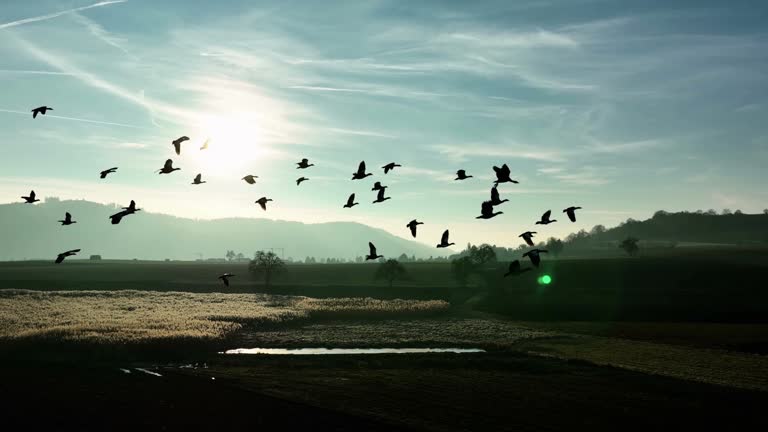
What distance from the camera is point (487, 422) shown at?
31.9 m

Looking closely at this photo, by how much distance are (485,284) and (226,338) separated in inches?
3165

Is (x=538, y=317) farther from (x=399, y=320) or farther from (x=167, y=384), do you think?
(x=167, y=384)

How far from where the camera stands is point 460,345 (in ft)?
206

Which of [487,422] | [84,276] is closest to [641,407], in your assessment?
[487,422]

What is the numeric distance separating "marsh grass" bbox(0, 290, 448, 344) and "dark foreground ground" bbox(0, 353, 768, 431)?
40.0ft

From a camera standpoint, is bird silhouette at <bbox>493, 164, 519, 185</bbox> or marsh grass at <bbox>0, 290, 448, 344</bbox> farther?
marsh grass at <bbox>0, 290, 448, 344</bbox>

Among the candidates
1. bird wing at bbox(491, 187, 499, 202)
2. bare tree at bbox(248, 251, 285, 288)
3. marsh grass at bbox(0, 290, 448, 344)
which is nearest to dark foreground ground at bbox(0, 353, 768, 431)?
marsh grass at bbox(0, 290, 448, 344)

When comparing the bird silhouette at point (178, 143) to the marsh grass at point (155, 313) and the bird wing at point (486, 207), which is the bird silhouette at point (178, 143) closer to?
the bird wing at point (486, 207)

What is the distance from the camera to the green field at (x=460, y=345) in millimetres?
36281

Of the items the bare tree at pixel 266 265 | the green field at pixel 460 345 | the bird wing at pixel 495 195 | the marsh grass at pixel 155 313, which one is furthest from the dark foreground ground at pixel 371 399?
the bare tree at pixel 266 265

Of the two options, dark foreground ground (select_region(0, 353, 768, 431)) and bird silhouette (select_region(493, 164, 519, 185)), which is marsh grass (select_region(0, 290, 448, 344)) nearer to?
dark foreground ground (select_region(0, 353, 768, 431))

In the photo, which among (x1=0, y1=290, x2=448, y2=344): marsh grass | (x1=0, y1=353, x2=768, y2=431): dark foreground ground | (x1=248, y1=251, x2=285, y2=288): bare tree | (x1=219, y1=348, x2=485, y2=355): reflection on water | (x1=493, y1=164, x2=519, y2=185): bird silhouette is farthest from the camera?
(x1=248, y1=251, x2=285, y2=288): bare tree

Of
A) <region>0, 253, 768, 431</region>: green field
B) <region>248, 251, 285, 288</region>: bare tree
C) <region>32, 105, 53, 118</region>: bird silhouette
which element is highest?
<region>32, 105, 53, 118</region>: bird silhouette

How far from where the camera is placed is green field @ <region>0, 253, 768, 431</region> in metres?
36.3
